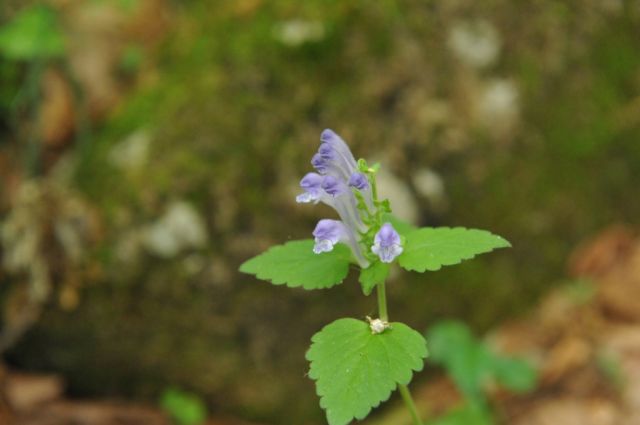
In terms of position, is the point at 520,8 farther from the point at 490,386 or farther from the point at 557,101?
the point at 490,386

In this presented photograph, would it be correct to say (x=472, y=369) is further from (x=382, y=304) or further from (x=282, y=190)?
(x=382, y=304)

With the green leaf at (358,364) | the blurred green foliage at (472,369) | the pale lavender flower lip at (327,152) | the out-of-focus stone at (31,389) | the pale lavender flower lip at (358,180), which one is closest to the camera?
the green leaf at (358,364)

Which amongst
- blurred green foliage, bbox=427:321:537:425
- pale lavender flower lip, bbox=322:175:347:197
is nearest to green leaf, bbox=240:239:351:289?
pale lavender flower lip, bbox=322:175:347:197

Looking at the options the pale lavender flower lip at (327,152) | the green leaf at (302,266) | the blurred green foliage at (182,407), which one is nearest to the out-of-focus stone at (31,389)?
the blurred green foliage at (182,407)

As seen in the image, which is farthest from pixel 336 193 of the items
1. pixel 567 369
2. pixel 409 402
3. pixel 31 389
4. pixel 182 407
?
pixel 567 369

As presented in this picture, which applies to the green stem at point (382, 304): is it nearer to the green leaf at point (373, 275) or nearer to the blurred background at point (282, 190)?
the green leaf at point (373, 275)

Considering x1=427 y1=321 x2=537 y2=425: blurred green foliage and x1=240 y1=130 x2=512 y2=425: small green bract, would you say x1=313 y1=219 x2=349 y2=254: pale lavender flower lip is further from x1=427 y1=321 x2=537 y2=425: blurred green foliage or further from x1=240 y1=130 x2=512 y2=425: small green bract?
x1=427 y1=321 x2=537 y2=425: blurred green foliage

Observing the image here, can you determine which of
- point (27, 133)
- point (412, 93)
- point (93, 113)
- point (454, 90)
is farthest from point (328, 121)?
point (27, 133)
